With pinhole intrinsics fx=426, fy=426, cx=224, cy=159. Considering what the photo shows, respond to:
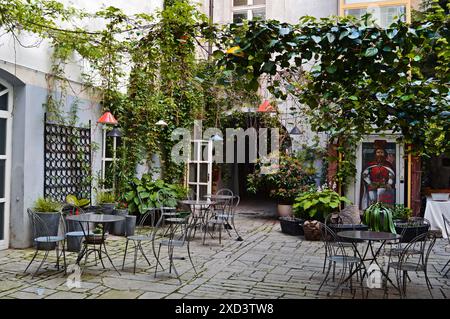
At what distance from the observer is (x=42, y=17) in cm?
604

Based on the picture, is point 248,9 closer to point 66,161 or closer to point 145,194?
point 145,194

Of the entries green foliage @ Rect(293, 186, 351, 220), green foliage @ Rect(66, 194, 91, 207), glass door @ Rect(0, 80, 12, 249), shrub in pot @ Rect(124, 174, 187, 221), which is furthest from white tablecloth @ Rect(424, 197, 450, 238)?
glass door @ Rect(0, 80, 12, 249)

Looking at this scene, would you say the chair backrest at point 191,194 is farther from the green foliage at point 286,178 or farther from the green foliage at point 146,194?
the green foliage at point 286,178

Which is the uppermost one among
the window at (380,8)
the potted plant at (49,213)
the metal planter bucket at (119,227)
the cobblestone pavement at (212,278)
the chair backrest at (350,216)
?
the window at (380,8)

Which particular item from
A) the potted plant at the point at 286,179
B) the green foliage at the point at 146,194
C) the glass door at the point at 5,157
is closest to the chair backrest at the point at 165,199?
the green foliage at the point at 146,194

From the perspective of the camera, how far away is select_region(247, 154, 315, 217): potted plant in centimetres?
1034

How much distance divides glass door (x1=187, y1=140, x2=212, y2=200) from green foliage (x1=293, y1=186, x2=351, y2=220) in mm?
3087

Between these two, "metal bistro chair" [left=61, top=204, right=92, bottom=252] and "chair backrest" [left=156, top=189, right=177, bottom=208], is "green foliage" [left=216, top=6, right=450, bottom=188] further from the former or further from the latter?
"chair backrest" [left=156, top=189, right=177, bottom=208]

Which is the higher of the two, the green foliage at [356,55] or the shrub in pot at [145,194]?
the green foliage at [356,55]

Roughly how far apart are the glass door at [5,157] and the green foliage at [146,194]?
2.61m

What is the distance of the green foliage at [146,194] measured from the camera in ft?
29.1

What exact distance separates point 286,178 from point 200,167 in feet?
7.60

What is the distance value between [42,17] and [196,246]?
4.26 metres

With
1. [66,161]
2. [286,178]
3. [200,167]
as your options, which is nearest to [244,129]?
[200,167]
